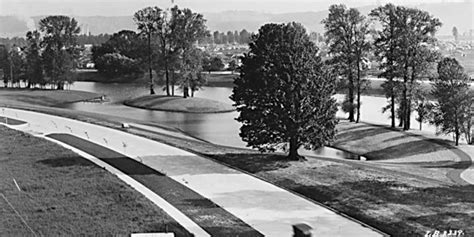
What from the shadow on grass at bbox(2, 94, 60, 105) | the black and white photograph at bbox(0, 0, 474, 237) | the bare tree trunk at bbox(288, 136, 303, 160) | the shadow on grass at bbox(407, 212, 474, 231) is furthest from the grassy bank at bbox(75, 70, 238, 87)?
the shadow on grass at bbox(407, 212, 474, 231)

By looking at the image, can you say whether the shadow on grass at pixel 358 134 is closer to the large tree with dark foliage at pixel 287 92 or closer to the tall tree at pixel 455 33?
the tall tree at pixel 455 33

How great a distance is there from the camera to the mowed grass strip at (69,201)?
1125cm

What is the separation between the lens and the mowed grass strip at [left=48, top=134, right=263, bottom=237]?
11.7m

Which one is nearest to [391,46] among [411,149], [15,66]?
[411,149]

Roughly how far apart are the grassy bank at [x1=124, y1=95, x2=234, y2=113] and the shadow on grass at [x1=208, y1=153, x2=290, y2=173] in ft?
73.0

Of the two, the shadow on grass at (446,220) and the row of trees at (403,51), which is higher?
the row of trees at (403,51)

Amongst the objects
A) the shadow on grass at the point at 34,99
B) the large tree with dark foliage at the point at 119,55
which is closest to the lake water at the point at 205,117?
the shadow on grass at the point at 34,99

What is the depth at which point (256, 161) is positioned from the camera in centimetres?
1919

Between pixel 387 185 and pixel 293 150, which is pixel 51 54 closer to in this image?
pixel 293 150

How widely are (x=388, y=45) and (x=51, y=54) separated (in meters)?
35.3

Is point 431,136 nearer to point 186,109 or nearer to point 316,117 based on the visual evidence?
point 316,117

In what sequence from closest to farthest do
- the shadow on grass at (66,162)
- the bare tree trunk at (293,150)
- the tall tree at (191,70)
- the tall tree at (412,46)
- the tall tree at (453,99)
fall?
the shadow on grass at (66,162) → the bare tree trunk at (293,150) → the tall tree at (453,99) → the tall tree at (412,46) → the tall tree at (191,70)

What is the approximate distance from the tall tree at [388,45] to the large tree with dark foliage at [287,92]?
12339 mm

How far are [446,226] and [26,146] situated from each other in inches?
579
